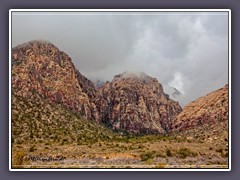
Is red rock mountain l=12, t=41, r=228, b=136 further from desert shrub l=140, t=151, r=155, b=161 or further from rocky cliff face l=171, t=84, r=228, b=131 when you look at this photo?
desert shrub l=140, t=151, r=155, b=161

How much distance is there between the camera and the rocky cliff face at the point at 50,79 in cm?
1694

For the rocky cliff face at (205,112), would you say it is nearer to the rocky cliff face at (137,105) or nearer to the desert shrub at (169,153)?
the rocky cliff face at (137,105)

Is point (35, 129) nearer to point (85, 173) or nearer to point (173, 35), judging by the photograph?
point (85, 173)

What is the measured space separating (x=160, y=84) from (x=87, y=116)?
4.34 ft

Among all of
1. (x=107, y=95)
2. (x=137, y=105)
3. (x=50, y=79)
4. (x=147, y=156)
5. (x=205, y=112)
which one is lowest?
(x=147, y=156)

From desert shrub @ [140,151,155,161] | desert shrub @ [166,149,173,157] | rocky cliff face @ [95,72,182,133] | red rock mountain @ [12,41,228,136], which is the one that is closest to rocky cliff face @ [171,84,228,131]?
red rock mountain @ [12,41,228,136]

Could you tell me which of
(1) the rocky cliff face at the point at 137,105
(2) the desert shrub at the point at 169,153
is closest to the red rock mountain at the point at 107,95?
(1) the rocky cliff face at the point at 137,105

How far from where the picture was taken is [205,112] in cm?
1700

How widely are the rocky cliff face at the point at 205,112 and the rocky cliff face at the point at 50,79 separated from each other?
1.42 m

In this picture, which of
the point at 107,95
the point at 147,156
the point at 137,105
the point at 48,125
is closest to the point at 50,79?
the point at 48,125

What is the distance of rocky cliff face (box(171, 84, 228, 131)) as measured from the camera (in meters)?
16.9

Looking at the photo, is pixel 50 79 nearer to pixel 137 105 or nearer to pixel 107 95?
pixel 107 95

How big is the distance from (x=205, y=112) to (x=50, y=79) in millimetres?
2630

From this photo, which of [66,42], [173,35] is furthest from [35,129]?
[173,35]
